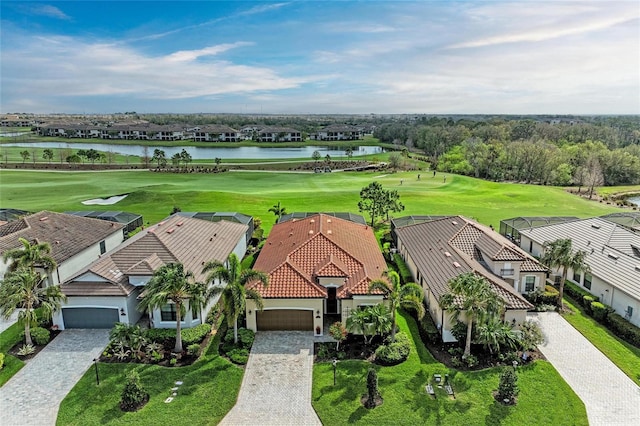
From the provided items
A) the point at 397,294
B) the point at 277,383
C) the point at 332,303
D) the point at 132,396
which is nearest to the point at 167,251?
the point at 132,396

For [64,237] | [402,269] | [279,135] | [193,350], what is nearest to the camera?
[193,350]

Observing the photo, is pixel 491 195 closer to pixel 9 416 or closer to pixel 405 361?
pixel 405 361

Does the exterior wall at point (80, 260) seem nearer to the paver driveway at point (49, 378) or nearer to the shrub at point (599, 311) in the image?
the paver driveway at point (49, 378)

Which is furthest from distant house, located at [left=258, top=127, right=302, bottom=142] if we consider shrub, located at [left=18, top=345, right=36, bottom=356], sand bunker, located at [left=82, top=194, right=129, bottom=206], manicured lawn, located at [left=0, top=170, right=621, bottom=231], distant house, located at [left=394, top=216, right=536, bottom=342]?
shrub, located at [left=18, top=345, right=36, bottom=356]

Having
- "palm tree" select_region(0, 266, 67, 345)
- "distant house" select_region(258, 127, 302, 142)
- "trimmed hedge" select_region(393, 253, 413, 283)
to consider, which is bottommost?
Answer: "trimmed hedge" select_region(393, 253, 413, 283)

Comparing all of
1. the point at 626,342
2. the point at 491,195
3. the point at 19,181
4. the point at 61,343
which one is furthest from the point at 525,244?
the point at 19,181

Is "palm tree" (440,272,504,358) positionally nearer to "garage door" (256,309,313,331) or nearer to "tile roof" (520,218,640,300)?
"garage door" (256,309,313,331)

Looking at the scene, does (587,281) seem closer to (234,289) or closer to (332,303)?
(332,303)
